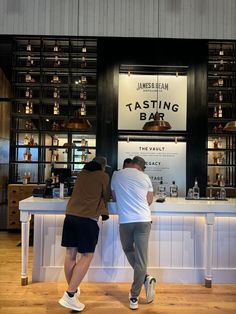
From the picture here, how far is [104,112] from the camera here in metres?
6.29

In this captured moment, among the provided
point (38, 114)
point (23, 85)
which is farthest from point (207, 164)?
point (23, 85)

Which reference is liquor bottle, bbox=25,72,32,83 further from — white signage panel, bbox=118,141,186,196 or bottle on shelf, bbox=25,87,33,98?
white signage panel, bbox=118,141,186,196

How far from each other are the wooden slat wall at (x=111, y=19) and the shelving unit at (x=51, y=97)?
0.23m

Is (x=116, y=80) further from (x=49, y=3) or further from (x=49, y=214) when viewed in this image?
(x=49, y=214)

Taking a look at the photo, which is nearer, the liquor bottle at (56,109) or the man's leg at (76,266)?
the man's leg at (76,266)

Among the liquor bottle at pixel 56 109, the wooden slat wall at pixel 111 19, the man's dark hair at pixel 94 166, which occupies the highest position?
the wooden slat wall at pixel 111 19

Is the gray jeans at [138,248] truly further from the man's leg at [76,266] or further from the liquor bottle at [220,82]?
the liquor bottle at [220,82]

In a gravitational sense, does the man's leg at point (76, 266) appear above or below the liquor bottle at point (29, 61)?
below

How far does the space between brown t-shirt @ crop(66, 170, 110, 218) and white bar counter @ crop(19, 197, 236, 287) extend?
796 mm

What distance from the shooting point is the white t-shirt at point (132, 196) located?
3.22 m

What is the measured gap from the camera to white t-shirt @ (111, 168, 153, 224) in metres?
3.22

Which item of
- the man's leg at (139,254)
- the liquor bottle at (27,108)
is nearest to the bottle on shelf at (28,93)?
the liquor bottle at (27,108)

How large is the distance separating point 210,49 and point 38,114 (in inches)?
136

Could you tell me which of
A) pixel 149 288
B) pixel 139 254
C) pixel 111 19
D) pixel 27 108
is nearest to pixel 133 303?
pixel 149 288
